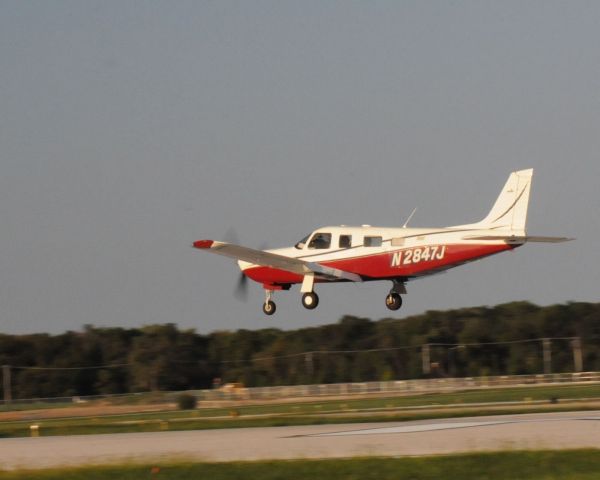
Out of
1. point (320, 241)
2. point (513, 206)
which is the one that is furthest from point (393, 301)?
point (513, 206)

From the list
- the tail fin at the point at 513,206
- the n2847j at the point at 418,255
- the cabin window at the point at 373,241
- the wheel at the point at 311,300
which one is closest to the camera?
the tail fin at the point at 513,206

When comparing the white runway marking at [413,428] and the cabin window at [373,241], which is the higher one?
the cabin window at [373,241]

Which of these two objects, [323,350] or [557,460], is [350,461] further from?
[323,350]

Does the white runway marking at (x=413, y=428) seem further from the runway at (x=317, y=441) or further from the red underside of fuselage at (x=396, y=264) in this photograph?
the red underside of fuselage at (x=396, y=264)

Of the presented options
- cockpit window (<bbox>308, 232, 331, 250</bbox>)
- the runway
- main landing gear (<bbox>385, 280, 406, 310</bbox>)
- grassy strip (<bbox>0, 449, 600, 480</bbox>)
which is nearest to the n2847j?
main landing gear (<bbox>385, 280, 406, 310</bbox>)

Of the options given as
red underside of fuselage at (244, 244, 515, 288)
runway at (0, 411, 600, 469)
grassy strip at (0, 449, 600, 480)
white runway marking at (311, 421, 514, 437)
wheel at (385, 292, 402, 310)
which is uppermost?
red underside of fuselage at (244, 244, 515, 288)

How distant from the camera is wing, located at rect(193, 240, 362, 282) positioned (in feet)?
123

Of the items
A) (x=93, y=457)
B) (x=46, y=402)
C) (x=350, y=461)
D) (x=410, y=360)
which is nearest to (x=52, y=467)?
(x=93, y=457)

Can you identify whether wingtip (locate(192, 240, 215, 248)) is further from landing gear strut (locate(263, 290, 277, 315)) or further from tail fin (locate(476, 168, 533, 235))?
tail fin (locate(476, 168, 533, 235))

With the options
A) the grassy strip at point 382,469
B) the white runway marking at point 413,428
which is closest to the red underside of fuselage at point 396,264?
the white runway marking at point 413,428

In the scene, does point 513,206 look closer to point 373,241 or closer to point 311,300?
point 373,241

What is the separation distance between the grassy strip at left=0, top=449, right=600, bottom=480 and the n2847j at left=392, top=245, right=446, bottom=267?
621 inches

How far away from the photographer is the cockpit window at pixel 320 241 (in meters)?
37.4

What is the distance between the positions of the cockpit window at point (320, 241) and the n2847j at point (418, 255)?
259 centimetres
